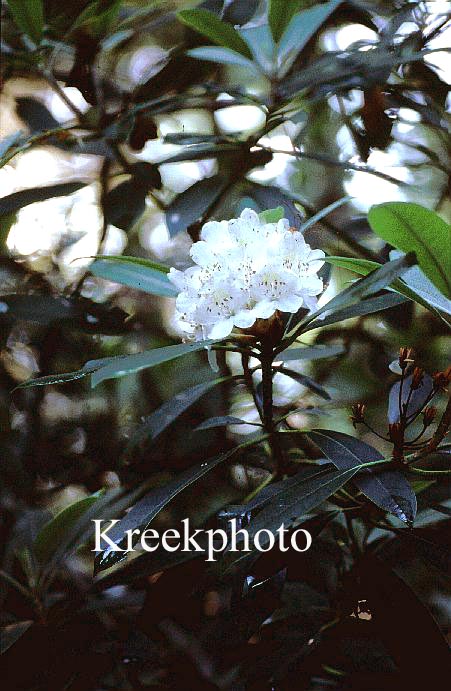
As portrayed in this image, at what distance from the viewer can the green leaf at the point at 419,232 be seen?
623mm

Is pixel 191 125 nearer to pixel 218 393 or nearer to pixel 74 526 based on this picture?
pixel 218 393

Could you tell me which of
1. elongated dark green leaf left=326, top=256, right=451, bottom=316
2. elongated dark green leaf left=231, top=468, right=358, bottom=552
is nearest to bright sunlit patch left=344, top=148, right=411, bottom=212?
elongated dark green leaf left=326, top=256, right=451, bottom=316

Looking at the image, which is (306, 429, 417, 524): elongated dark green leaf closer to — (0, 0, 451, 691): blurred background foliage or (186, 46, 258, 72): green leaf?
(0, 0, 451, 691): blurred background foliage

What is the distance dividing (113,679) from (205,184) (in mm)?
955

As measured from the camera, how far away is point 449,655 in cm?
84

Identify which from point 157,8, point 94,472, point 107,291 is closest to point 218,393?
point 94,472

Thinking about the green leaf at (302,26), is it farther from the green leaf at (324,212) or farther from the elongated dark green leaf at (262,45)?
the green leaf at (324,212)

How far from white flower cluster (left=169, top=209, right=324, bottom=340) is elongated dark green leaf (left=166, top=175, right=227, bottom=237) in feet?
1.08

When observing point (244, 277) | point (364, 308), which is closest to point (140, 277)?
point (244, 277)

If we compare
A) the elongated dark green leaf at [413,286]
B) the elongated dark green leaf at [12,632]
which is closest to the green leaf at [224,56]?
the elongated dark green leaf at [413,286]

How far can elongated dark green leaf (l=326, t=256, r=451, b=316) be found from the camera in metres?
0.71

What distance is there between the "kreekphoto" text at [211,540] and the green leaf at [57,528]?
36mm

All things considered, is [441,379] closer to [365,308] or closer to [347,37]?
[365,308]

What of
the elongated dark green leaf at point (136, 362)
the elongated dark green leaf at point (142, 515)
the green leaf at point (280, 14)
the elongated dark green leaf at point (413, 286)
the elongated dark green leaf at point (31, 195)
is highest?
the green leaf at point (280, 14)
